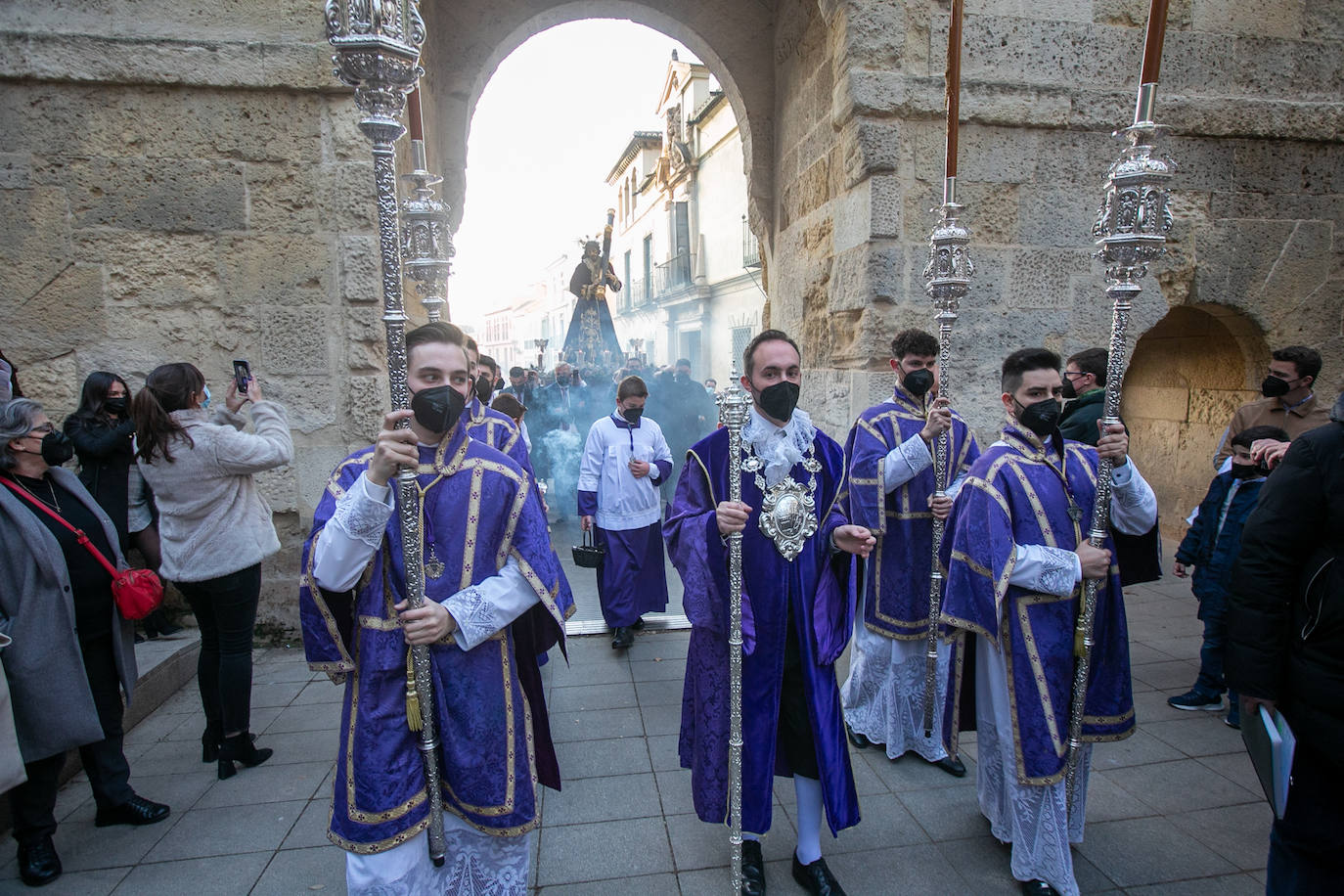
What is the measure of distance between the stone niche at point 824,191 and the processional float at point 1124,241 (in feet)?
7.70

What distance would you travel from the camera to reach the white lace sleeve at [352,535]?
190 centimetres

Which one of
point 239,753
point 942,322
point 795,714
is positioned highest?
point 942,322

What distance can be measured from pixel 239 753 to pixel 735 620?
274 cm

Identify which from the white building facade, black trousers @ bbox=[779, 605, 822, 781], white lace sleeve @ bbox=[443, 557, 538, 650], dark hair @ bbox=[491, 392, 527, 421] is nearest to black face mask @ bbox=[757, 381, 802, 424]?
black trousers @ bbox=[779, 605, 822, 781]

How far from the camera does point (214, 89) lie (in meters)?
4.56

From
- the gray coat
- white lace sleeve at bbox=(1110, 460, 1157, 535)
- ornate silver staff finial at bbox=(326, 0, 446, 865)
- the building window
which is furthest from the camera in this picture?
the building window

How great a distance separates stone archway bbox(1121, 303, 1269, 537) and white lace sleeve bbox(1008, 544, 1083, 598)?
4640 millimetres

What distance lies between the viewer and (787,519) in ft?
8.45

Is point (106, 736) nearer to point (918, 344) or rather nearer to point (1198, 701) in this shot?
point (918, 344)

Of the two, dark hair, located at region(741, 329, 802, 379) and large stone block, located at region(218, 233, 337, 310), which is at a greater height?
large stone block, located at region(218, 233, 337, 310)

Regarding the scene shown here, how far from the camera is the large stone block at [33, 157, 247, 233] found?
4512mm

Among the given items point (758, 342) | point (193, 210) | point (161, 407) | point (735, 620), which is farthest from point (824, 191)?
point (161, 407)

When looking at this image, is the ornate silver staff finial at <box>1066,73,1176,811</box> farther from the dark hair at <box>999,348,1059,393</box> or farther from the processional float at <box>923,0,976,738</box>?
the processional float at <box>923,0,976,738</box>

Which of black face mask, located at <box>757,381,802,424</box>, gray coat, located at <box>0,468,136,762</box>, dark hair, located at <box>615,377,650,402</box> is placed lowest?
gray coat, located at <box>0,468,136,762</box>
